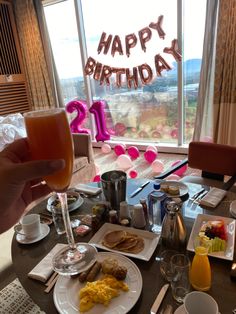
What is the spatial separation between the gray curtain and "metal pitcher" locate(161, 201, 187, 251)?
2713mm

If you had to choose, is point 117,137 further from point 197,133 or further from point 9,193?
point 9,193

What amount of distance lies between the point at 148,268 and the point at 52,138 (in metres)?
0.58

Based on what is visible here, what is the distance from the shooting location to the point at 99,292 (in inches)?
29.4

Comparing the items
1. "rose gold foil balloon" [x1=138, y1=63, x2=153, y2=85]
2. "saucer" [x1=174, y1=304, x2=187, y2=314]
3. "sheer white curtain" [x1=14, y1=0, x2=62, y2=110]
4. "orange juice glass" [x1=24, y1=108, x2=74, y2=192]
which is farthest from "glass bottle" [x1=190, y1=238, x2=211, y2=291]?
"sheer white curtain" [x1=14, y1=0, x2=62, y2=110]

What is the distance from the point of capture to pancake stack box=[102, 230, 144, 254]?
970 millimetres

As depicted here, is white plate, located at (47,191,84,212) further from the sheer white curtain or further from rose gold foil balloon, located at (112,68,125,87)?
the sheer white curtain

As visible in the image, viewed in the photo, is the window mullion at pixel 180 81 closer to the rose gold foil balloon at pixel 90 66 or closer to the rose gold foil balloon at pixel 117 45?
the rose gold foil balloon at pixel 117 45

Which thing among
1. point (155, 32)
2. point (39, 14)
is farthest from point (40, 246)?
point (39, 14)

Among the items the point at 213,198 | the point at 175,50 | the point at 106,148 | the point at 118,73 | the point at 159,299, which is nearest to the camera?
the point at 159,299

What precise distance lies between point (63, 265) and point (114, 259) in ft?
0.62

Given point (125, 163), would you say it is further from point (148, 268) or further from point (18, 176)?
point (18, 176)

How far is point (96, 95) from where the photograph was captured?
4539 mm

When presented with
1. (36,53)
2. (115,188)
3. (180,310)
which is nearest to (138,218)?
(115,188)

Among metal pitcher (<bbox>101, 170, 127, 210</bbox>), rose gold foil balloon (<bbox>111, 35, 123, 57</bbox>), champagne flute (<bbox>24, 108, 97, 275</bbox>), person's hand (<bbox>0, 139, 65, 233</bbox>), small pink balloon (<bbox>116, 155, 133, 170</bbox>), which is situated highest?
rose gold foil balloon (<bbox>111, 35, 123, 57</bbox>)
